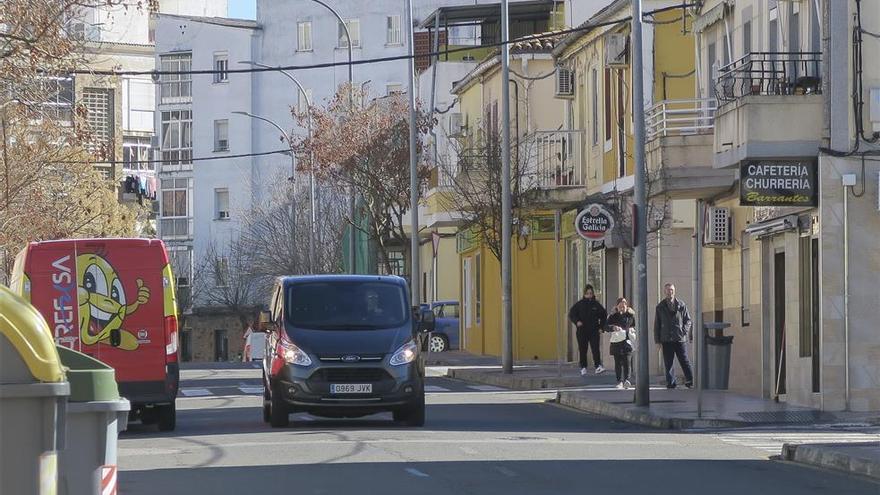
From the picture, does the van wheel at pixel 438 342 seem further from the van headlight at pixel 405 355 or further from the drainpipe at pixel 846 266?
the van headlight at pixel 405 355

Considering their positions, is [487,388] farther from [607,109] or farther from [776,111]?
[776,111]

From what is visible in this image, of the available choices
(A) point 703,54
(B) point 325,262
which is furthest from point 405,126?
(A) point 703,54

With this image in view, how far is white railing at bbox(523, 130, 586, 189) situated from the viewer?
43.8 metres

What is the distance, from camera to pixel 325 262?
245 ft

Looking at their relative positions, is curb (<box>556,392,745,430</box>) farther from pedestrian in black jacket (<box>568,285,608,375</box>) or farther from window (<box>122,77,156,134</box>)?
window (<box>122,77,156,134</box>)

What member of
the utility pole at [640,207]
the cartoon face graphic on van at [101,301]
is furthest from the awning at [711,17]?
the cartoon face graphic on van at [101,301]

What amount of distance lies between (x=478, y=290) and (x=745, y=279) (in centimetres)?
2574

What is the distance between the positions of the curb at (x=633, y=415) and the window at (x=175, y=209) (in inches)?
2643

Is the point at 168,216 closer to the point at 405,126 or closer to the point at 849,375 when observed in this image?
the point at 405,126

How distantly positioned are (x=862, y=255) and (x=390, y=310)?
22.3 ft

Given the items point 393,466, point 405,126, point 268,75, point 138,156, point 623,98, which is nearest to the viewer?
point 393,466

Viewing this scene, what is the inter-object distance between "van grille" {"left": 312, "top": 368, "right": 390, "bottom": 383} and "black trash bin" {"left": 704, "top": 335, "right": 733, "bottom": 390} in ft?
34.7

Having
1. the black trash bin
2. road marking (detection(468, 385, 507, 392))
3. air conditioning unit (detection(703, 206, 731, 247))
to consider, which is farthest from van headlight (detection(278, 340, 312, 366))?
road marking (detection(468, 385, 507, 392))

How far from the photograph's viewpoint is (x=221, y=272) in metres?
90.3
